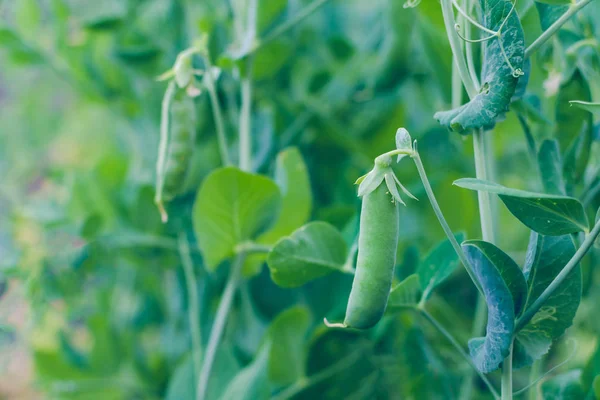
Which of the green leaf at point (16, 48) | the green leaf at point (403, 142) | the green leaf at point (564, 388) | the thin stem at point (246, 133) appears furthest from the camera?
the green leaf at point (16, 48)

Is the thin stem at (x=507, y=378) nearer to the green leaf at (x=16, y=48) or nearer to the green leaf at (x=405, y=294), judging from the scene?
the green leaf at (x=405, y=294)

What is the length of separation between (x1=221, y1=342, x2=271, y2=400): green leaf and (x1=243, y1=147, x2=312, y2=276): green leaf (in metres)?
0.10

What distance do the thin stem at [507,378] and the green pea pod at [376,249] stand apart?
0.25 ft

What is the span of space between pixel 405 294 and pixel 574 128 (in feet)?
0.55

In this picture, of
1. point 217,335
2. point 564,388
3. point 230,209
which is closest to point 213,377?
point 217,335

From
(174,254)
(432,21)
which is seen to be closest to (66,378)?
(174,254)

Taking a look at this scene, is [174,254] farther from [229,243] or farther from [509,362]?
[509,362]

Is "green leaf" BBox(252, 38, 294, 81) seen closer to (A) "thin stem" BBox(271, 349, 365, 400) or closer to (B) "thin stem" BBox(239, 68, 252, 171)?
(B) "thin stem" BBox(239, 68, 252, 171)

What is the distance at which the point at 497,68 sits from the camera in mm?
276

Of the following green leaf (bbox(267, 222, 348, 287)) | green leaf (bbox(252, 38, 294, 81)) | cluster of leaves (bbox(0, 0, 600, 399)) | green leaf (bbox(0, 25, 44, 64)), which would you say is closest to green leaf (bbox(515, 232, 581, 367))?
cluster of leaves (bbox(0, 0, 600, 399))

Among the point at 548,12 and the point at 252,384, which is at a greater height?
the point at 548,12

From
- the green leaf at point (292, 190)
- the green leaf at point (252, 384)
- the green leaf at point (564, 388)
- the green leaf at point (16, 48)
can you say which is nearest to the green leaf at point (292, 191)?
the green leaf at point (292, 190)

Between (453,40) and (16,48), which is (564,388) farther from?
(16,48)

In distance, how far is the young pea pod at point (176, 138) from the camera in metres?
0.39
